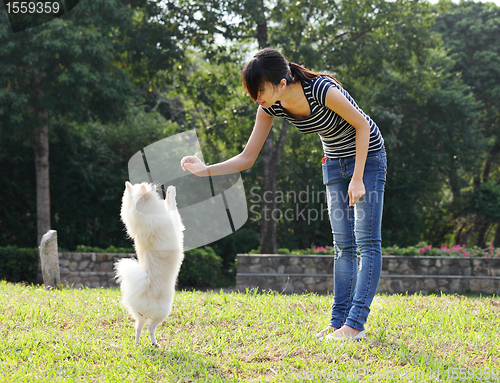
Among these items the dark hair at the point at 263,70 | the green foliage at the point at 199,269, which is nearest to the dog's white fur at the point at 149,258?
the dark hair at the point at 263,70

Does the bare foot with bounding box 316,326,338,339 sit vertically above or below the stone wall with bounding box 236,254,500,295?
above

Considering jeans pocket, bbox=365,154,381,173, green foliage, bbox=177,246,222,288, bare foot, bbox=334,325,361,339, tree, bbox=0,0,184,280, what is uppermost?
tree, bbox=0,0,184,280

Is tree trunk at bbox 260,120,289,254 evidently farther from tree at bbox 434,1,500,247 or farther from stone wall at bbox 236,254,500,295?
tree at bbox 434,1,500,247

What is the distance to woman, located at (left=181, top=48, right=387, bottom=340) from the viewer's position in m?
2.79

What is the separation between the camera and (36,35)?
30.4 ft

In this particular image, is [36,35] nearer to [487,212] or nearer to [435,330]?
Result: [435,330]

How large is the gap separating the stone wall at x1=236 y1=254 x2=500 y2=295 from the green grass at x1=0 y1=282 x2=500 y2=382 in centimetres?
538

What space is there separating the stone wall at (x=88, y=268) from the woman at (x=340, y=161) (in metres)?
7.76

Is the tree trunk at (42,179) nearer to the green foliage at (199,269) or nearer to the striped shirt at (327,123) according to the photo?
the green foliage at (199,269)

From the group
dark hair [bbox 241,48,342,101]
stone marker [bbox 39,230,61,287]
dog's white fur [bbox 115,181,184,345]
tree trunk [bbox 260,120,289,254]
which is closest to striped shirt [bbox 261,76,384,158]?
dark hair [bbox 241,48,342,101]

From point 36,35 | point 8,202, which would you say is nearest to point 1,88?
point 36,35

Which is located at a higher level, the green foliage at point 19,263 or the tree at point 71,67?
the tree at point 71,67

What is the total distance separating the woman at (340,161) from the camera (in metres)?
2.79

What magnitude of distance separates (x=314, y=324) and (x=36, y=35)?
858cm
